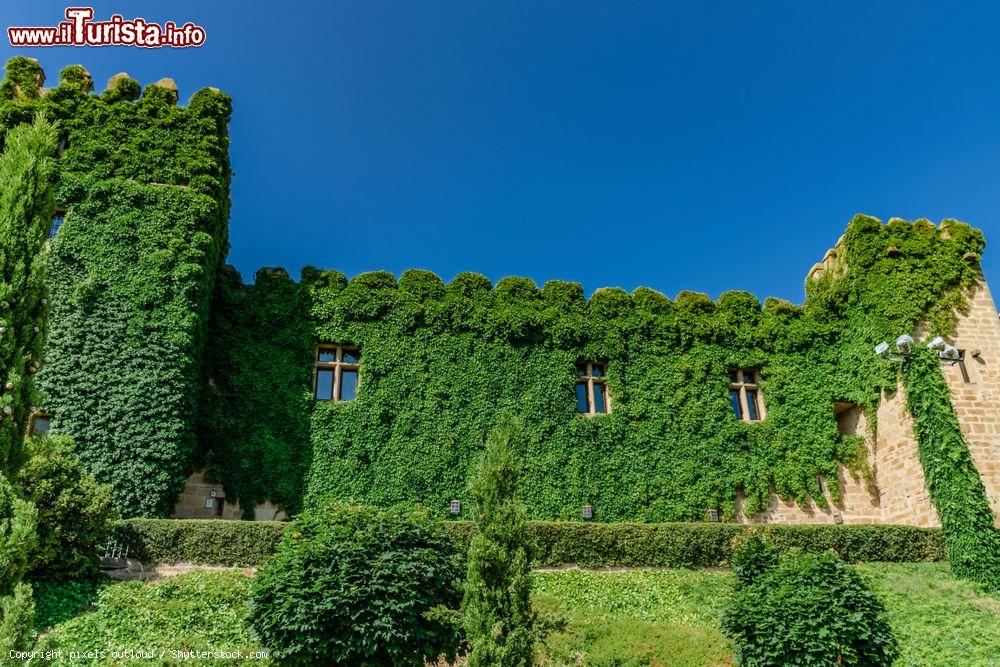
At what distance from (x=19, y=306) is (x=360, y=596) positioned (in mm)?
4741

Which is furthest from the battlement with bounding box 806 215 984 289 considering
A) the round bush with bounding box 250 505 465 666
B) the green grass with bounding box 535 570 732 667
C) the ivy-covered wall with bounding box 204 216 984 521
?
the round bush with bounding box 250 505 465 666

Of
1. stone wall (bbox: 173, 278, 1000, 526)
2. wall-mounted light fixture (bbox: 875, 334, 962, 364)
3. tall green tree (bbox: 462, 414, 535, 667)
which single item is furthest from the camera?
stone wall (bbox: 173, 278, 1000, 526)

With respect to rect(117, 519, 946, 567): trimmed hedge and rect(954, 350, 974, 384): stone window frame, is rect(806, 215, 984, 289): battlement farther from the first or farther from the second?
rect(117, 519, 946, 567): trimmed hedge

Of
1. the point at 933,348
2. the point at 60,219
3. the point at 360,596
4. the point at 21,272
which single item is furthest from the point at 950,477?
the point at 60,219

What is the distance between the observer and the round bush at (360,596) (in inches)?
276

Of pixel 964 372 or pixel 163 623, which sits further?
pixel 964 372

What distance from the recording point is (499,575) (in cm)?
698

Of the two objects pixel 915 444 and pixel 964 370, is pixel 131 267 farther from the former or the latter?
pixel 964 370

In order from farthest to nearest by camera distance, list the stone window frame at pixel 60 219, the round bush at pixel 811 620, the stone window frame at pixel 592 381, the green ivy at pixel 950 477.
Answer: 1. the stone window frame at pixel 592 381
2. the stone window frame at pixel 60 219
3. the green ivy at pixel 950 477
4. the round bush at pixel 811 620

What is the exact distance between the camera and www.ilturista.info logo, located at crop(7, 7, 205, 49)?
522 inches

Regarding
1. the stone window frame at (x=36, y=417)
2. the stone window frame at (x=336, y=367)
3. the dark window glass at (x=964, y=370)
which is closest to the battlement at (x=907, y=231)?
the dark window glass at (x=964, y=370)

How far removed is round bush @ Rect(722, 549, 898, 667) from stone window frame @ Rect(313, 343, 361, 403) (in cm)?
1002

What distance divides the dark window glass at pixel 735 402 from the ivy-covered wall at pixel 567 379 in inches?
21.0

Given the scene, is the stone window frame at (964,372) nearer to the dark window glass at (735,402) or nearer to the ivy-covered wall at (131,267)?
the dark window glass at (735,402)
